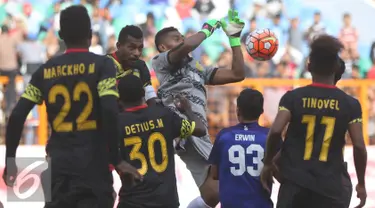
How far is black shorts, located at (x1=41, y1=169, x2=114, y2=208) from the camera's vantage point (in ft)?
22.5

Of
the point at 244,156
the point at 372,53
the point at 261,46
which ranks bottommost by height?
the point at 244,156

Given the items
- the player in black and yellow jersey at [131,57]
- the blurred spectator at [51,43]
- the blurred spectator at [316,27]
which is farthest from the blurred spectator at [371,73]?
the player in black and yellow jersey at [131,57]

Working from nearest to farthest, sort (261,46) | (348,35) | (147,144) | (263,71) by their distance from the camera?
(147,144) < (261,46) < (263,71) < (348,35)

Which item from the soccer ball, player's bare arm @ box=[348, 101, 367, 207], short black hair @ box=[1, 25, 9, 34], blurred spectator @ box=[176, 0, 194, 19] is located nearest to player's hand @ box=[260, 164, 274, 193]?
player's bare arm @ box=[348, 101, 367, 207]

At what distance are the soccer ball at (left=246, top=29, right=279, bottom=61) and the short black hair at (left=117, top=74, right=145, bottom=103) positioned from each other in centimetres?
212

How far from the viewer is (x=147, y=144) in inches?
302

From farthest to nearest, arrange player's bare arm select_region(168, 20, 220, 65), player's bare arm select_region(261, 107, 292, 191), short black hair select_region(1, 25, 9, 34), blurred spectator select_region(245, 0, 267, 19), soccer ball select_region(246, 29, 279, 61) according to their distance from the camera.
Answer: blurred spectator select_region(245, 0, 267, 19) → short black hair select_region(1, 25, 9, 34) → soccer ball select_region(246, 29, 279, 61) → player's bare arm select_region(168, 20, 220, 65) → player's bare arm select_region(261, 107, 292, 191)

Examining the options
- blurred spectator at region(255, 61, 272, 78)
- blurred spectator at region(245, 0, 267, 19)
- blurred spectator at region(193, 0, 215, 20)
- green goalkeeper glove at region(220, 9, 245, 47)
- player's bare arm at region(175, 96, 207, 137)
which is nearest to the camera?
player's bare arm at region(175, 96, 207, 137)

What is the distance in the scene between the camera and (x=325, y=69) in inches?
291

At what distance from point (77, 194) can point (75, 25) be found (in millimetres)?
1218

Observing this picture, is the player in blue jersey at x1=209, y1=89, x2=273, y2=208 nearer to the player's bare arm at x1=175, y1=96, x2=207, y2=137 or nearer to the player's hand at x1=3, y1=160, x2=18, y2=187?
the player's bare arm at x1=175, y1=96, x2=207, y2=137

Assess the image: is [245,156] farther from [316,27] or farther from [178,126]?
[316,27]

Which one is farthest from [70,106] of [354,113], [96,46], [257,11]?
[257,11]

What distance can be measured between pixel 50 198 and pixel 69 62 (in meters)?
1.02
